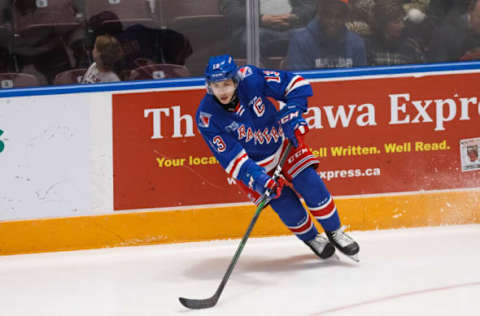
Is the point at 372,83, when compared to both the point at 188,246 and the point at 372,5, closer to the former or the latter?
the point at 372,5

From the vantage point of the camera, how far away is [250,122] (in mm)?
2926

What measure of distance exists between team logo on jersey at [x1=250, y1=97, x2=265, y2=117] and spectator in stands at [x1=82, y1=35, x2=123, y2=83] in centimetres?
95

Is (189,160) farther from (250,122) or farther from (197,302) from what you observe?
(197,302)

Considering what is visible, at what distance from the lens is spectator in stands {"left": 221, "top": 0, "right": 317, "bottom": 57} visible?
3473 millimetres

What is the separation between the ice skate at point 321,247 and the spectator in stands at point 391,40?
107 cm

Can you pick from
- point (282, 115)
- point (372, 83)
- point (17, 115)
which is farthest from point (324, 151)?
point (17, 115)

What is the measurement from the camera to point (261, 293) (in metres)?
2.70

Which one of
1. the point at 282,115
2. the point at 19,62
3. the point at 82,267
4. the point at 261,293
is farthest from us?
the point at 19,62

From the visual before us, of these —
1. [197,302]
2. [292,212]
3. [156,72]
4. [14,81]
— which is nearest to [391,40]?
[292,212]

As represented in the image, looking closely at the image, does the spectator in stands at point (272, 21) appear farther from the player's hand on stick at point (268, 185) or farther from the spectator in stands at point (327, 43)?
the player's hand on stick at point (268, 185)

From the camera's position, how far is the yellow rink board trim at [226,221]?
3518 mm

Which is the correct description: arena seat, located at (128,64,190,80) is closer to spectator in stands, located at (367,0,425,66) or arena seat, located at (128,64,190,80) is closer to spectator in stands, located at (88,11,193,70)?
spectator in stands, located at (88,11,193,70)

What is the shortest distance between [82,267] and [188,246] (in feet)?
1.90

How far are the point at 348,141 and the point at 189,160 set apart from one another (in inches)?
34.4
